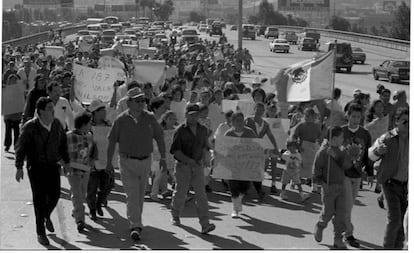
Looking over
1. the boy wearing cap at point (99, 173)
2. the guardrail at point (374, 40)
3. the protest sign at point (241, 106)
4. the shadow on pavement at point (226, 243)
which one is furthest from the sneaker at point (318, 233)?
the guardrail at point (374, 40)

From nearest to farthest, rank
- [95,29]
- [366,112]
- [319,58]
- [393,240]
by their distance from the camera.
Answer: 1. [393,240]
2. [319,58]
3. [366,112]
4. [95,29]

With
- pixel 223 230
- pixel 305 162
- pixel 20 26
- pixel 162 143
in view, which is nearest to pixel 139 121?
pixel 162 143

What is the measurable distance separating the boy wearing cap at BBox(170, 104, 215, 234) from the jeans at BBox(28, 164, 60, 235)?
1492 millimetres

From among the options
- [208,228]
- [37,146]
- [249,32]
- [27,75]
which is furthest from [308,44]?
[37,146]

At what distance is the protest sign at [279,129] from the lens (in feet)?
45.9

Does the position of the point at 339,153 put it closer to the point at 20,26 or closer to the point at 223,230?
the point at 223,230

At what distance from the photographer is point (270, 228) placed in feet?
35.3

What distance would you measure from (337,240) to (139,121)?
2.57 meters

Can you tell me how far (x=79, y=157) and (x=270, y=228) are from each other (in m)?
2.47

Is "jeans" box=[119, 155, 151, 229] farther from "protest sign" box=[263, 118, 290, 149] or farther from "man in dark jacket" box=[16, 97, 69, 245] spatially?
"protest sign" box=[263, 118, 290, 149]

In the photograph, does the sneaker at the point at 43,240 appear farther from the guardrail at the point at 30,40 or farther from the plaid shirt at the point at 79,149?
the guardrail at the point at 30,40

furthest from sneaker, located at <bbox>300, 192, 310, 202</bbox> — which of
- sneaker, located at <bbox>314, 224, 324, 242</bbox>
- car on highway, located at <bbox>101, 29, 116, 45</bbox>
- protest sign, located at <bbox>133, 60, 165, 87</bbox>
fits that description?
car on highway, located at <bbox>101, 29, 116, 45</bbox>

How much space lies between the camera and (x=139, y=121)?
32.6 feet

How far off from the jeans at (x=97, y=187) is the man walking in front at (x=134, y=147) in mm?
1096
